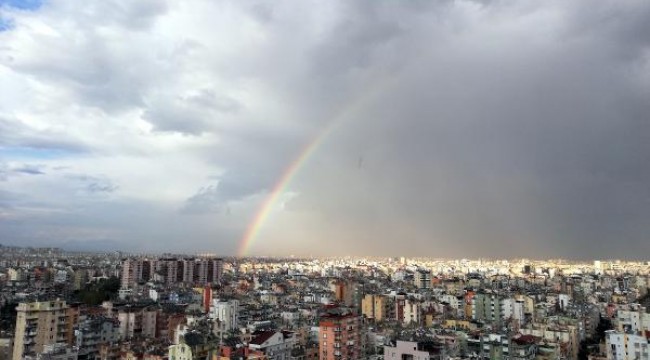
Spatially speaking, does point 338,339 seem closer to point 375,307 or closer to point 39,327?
point 39,327

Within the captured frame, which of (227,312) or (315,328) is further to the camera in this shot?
(227,312)

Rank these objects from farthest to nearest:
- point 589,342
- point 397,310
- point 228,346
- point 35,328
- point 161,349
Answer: point 397,310
point 589,342
point 35,328
point 161,349
point 228,346

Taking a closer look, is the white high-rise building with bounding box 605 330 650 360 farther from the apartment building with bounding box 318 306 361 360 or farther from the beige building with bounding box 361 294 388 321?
the beige building with bounding box 361 294 388 321

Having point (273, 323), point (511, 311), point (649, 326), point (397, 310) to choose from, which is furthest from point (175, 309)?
point (649, 326)

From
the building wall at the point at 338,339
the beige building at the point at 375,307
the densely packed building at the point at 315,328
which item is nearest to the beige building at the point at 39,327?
the densely packed building at the point at 315,328

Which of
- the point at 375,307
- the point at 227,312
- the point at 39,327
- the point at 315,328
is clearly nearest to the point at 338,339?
the point at 315,328

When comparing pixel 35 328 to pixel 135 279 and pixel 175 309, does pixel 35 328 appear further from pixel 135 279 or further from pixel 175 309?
pixel 135 279

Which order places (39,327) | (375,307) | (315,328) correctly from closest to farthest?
(39,327) < (315,328) < (375,307)

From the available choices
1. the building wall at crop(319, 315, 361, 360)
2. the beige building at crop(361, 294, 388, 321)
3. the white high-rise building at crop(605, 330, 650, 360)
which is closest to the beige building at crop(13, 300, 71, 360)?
the building wall at crop(319, 315, 361, 360)
